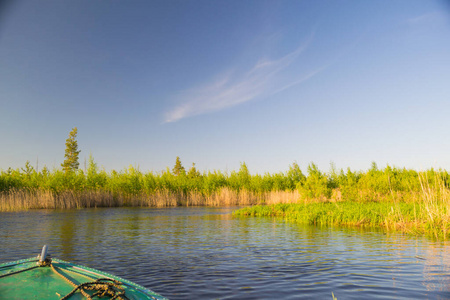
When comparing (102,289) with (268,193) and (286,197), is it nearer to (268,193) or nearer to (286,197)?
(286,197)

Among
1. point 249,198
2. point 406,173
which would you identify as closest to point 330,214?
point 406,173

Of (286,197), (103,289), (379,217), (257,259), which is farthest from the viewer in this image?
(286,197)

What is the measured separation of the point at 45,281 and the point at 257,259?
622 cm

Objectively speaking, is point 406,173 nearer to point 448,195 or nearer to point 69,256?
point 448,195

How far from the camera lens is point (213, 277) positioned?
7418 millimetres

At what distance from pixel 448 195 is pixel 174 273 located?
1152cm

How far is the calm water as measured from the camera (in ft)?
21.3

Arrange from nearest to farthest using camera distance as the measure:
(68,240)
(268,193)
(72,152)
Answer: (68,240) → (268,193) → (72,152)

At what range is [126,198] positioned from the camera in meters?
33.0

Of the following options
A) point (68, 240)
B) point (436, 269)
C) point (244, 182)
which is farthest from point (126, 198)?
point (436, 269)

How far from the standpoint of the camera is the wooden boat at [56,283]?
12.3ft

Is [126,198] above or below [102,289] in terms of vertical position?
above

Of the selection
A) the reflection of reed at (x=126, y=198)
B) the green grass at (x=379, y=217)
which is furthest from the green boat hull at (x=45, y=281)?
the reflection of reed at (x=126, y=198)

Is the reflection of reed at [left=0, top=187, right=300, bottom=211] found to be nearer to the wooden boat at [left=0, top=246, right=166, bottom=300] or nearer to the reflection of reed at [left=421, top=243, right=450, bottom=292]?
the reflection of reed at [left=421, top=243, right=450, bottom=292]
